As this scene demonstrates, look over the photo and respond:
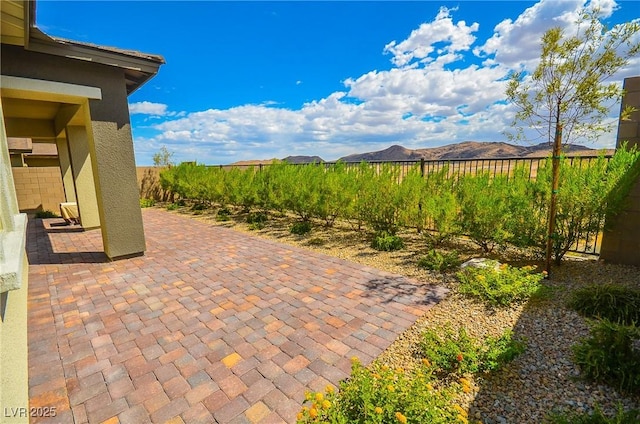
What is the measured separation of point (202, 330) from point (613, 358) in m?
3.78

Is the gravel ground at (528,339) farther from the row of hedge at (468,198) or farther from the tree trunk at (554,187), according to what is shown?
the row of hedge at (468,198)

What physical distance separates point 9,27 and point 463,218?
6964mm

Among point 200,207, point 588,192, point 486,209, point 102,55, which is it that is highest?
point 102,55

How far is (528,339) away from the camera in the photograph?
9.78ft

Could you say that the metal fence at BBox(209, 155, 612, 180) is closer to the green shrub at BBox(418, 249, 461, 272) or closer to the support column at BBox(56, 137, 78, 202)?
the green shrub at BBox(418, 249, 461, 272)

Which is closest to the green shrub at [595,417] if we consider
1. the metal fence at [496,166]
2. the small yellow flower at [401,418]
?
the small yellow flower at [401,418]

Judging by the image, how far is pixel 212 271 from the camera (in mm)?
5117

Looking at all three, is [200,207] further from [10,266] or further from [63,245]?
[10,266]

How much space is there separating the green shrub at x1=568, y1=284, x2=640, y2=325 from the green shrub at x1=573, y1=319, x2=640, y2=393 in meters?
0.81

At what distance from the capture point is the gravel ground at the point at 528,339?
2.21 meters

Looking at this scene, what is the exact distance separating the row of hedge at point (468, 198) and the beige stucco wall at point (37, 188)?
10134 mm

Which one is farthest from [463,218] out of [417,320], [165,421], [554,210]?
[165,421]

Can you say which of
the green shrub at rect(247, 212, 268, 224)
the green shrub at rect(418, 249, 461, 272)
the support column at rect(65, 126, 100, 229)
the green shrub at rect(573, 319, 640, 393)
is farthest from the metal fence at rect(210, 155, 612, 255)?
the support column at rect(65, 126, 100, 229)

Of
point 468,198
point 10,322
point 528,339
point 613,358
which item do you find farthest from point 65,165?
point 613,358
